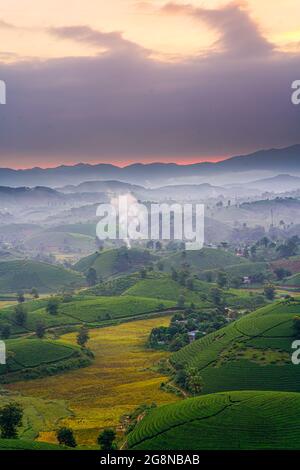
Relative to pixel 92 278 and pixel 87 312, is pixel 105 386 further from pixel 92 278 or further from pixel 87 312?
pixel 92 278

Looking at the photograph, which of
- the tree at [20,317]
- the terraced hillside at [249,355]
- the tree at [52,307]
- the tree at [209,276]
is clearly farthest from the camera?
the tree at [209,276]

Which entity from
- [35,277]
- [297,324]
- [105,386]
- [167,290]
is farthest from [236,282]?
[105,386]

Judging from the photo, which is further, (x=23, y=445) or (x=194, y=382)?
(x=194, y=382)

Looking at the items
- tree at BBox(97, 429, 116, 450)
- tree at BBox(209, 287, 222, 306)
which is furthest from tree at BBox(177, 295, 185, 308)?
tree at BBox(97, 429, 116, 450)

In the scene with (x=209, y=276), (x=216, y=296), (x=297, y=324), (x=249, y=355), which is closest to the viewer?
(x=249, y=355)

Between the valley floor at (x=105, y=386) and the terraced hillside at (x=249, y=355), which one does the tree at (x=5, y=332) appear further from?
the terraced hillside at (x=249, y=355)

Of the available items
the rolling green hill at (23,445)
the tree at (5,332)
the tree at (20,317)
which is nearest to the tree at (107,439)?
the rolling green hill at (23,445)
